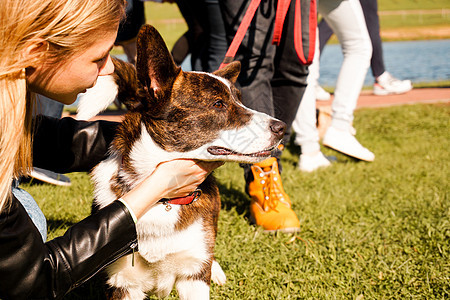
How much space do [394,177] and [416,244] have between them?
1436 mm

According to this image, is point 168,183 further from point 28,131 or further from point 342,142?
point 342,142

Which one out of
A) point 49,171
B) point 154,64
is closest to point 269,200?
point 154,64

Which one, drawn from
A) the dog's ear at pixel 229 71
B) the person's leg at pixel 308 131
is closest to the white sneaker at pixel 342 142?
the person's leg at pixel 308 131

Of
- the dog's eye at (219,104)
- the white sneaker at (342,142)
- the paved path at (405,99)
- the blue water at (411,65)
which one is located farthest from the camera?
the blue water at (411,65)

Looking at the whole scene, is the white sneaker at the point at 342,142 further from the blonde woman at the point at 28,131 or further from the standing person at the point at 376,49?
the blonde woman at the point at 28,131

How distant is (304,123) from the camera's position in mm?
4297

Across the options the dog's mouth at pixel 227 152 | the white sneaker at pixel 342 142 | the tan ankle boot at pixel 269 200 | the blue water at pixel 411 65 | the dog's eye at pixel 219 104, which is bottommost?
the blue water at pixel 411 65

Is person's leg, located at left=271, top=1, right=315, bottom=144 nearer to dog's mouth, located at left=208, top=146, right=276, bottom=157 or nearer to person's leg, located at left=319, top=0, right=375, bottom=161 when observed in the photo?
person's leg, located at left=319, top=0, right=375, bottom=161

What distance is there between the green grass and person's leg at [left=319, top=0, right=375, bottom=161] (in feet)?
0.85

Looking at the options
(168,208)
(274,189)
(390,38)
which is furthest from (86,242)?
(390,38)

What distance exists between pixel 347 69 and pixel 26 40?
137 inches

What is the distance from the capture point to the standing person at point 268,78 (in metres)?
2.73

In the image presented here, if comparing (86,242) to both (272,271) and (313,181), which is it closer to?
(272,271)

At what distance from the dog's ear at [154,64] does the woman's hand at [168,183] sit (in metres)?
0.33
